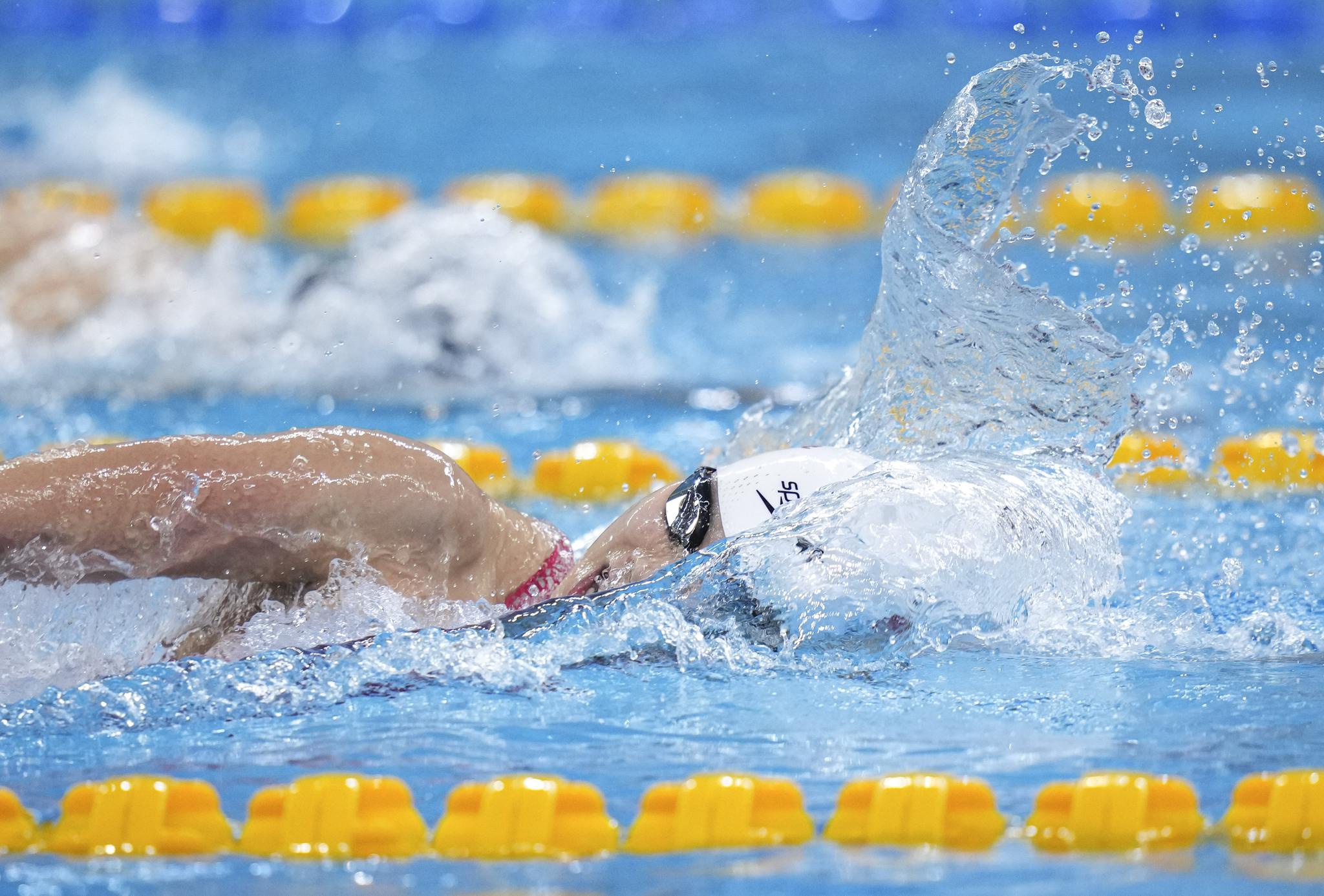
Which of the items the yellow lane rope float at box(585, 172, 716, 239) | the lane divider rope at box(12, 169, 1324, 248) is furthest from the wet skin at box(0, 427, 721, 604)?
the yellow lane rope float at box(585, 172, 716, 239)

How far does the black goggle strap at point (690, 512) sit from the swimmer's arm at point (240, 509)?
0.29 meters

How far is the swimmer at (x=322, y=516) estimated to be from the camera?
2061 mm

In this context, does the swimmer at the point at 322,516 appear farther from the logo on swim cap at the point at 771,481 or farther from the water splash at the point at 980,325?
the water splash at the point at 980,325

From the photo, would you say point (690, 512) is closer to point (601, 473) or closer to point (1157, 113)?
point (1157, 113)

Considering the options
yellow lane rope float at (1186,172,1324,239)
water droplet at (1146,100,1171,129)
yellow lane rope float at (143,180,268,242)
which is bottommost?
water droplet at (1146,100,1171,129)

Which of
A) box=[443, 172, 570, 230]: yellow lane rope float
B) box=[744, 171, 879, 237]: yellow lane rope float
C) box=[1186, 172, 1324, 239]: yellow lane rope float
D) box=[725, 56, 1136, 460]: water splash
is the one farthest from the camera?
box=[443, 172, 570, 230]: yellow lane rope float

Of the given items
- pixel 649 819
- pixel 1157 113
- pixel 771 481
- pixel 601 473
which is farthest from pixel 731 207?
pixel 649 819

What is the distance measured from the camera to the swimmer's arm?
205cm

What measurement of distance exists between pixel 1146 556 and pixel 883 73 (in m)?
5.34

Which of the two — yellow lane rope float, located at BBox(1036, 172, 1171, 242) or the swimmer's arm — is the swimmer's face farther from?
yellow lane rope float, located at BBox(1036, 172, 1171, 242)

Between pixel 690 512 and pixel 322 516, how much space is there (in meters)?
0.54

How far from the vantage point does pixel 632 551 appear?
7.80ft

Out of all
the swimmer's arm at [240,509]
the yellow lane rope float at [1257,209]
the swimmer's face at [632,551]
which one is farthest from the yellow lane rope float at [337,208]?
the swimmer's arm at [240,509]

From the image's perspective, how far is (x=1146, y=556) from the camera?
3.07 metres
